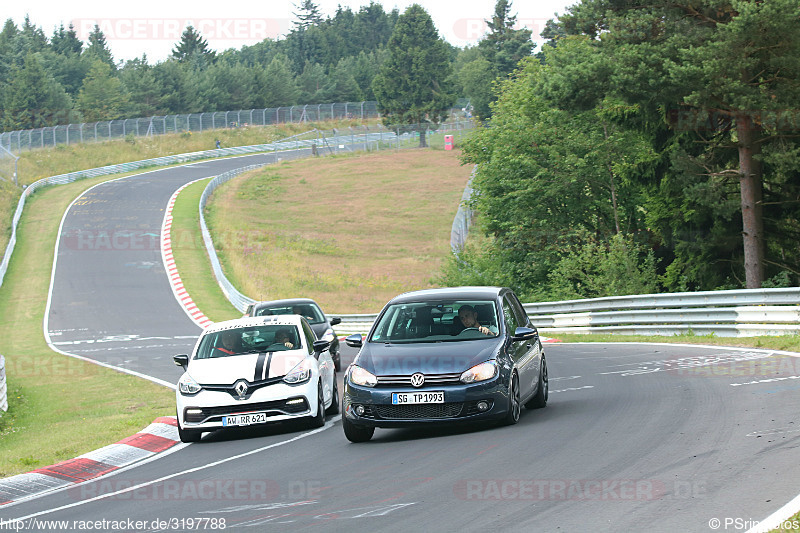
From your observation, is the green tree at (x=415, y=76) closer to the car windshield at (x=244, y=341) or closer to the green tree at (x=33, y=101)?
the green tree at (x=33, y=101)

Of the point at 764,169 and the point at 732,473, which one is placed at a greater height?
the point at 764,169

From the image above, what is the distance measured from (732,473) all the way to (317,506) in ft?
10.4

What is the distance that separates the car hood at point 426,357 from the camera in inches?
393

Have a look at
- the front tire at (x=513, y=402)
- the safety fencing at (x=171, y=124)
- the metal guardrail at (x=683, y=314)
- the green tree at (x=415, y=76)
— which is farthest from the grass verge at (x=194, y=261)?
the green tree at (x=415, y=76)

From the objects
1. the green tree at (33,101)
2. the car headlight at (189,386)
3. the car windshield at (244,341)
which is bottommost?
the car headlight at (189,386)

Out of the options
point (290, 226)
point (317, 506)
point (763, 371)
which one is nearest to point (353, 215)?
point (290, 226)

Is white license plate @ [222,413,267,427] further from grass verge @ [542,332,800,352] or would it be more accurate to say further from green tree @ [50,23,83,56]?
green tree @ [50,23,83,56]

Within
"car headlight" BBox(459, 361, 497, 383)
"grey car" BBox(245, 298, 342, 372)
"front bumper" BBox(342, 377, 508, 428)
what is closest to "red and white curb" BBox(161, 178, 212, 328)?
"grey car" BBox(245, 298, 342, 372)

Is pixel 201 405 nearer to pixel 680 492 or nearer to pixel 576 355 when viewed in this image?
pixel 680 492

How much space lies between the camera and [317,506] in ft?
24.3

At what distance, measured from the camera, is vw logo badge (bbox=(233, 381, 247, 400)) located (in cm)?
1194

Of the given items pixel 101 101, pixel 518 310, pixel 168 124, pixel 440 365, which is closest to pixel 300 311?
pixel 518 310

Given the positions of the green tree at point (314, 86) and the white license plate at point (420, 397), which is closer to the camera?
the white license plate at point (420, 397)

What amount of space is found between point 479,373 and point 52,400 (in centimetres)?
1321
